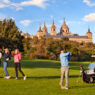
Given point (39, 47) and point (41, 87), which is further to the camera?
point (39, 47)

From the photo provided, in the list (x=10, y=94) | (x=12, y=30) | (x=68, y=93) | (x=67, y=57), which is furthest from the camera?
(x=12, y=30)

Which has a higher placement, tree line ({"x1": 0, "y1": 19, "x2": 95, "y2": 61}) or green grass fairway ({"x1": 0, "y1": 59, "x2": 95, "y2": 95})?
tree line ({"x1": 0, "y1": 19, "x2": 95, "y2": 61})

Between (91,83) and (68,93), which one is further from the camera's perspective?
(91,83)

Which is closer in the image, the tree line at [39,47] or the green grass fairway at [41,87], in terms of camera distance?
the green grass fairway at [41,87]

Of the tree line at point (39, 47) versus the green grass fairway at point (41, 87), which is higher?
the tree line at point (39, 47)

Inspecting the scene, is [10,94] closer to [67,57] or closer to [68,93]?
[68,93]

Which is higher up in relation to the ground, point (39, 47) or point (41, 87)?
point (39, 47)

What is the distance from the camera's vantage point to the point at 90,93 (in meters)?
10.5

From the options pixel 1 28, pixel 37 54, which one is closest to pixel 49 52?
pixel 37 54

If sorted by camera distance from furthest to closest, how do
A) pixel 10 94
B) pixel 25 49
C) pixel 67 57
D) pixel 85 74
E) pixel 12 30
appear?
pixel 25 49 → pixel 12 30 → pixel 85 74 → pixel 67 57 → pixel 10 94

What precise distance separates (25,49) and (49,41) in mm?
11239

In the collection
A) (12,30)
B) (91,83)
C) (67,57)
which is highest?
(12,30)

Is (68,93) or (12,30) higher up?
(12,30)

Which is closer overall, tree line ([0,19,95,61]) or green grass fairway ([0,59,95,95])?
green grass fairway ([0,59,95,95])
